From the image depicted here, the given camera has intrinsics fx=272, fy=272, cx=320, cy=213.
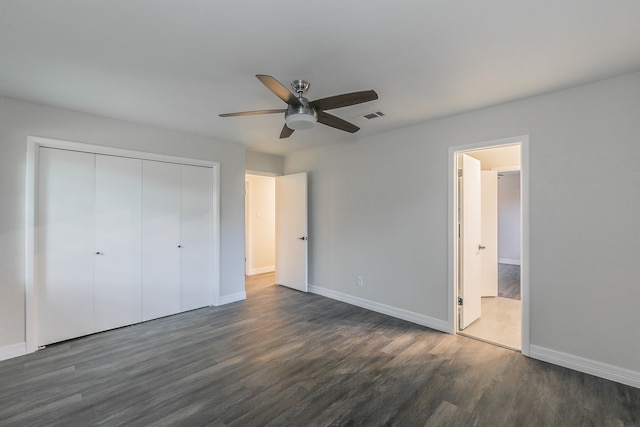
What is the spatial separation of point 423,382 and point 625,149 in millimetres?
2513

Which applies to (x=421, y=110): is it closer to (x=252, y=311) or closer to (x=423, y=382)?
(x=423, y=382)

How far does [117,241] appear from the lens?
331 centimetres

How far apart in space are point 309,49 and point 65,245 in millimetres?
3279

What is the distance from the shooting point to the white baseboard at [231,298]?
13.7 feet

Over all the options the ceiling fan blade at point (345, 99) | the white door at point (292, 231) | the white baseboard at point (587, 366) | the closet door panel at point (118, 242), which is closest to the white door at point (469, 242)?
the white baseboard at point (587, 366)

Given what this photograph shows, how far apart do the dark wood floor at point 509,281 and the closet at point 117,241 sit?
495 centimetres

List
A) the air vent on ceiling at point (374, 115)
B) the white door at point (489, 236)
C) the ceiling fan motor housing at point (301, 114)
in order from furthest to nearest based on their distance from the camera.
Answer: the white door at point (489, 236) < the air vent on ceiling at point (374, 115) < the ceiling fan motor housing at point (301, 114)

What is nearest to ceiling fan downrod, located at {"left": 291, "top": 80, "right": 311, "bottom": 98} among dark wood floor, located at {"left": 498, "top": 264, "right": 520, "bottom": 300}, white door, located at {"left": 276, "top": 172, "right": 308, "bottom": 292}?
white door, located at {"left": 276, "top": 172, "right": 308, "bottom": 292}

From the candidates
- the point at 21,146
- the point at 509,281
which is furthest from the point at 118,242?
the point at 509,281

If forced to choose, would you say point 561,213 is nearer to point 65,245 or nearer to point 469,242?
point 469,242

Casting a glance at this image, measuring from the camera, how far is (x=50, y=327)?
2889mm

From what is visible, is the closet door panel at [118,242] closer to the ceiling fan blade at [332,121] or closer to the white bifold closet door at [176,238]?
the white bifold closet door at [176,238]

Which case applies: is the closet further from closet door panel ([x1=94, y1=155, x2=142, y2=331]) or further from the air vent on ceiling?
the air vent on ceiling

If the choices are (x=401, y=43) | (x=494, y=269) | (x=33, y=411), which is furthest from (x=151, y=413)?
(x=494, y=269)
